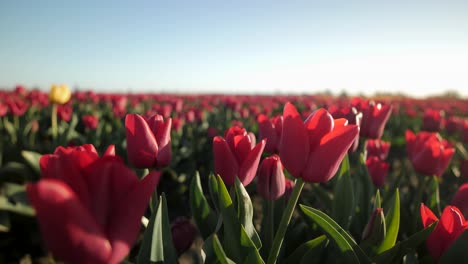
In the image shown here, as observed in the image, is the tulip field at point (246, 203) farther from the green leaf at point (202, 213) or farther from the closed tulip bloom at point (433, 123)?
the closed tulip bloom at point (433, 123)

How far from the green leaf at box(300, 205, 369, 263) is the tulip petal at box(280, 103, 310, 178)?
12cm

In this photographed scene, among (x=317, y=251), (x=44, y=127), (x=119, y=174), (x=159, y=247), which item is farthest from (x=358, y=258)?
(x=44, y=127)

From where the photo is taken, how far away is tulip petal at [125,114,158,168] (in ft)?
3.56

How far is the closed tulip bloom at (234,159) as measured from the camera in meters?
1.10

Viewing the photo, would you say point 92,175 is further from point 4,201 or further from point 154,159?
point 4,201

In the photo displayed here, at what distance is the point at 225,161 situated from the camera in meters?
1.12

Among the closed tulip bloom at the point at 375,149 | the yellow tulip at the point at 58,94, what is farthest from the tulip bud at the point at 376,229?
the yellow tulip at the point at 58,94

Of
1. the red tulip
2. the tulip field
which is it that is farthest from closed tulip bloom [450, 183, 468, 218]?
the red tulip

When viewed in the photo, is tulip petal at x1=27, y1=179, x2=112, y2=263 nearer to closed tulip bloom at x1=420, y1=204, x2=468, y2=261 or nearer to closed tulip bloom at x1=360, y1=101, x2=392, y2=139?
closed tulip bloom at x1=420, y1=204, x2=468, y2=261

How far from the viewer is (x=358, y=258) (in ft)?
3.63

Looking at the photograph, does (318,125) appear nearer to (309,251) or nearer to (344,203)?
(309,251)

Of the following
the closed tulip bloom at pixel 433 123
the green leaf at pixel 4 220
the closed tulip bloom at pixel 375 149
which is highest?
the closed tulip bloom at pixel 433 123

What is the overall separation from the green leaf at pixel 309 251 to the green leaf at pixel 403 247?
18 cm

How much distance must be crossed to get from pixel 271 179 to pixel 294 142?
0.31m
